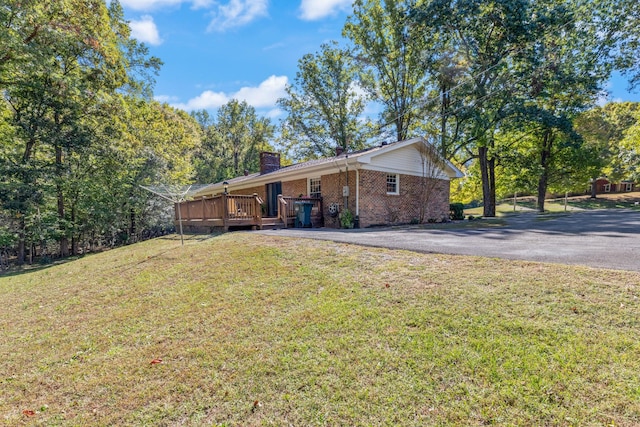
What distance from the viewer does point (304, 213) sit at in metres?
12.4

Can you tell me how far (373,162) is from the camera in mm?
12250

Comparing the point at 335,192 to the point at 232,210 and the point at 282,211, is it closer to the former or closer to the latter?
the point at 282,211

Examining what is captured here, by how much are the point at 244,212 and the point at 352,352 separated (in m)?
9.70

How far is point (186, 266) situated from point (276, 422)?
16.7 ft

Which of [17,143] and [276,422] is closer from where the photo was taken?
[276,422]

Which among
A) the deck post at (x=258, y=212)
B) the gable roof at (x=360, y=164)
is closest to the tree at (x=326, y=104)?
the gable roof at (x=360, y=164)

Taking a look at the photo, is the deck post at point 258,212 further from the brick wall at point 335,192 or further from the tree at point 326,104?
the tree at point 326,104

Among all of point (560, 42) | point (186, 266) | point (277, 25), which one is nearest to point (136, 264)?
point (186, 266)

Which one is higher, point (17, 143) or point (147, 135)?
point (147, 135)

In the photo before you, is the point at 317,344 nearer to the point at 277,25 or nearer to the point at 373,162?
the point at 373,162

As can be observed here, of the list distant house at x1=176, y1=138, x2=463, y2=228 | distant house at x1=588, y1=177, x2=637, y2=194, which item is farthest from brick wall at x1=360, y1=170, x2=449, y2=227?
distant house at x1=588, y1=177, x2=637, y2=194

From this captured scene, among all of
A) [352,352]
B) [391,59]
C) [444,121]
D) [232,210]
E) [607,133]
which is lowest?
[352,352]

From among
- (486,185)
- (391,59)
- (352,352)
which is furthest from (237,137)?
(352,352)

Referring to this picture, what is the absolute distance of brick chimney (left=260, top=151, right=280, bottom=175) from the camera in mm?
18469
